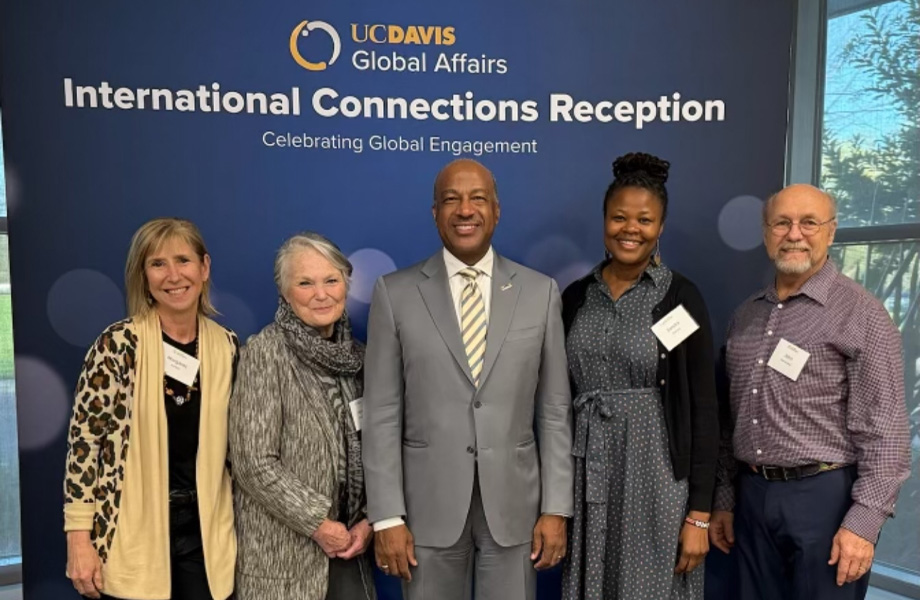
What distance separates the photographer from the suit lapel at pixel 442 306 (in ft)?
6.78

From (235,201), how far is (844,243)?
3.00 meters

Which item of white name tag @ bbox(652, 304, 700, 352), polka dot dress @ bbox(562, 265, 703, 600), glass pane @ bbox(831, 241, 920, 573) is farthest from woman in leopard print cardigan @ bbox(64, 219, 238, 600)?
glass pane @ bbox(831, 241, 920, 573)

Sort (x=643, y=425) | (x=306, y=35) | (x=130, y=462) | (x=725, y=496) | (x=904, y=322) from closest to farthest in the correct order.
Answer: (x=130, y=462) → (x=643, y=425) → (x=725, y=496) → (x=306, y=35) → (x=904, y=322)

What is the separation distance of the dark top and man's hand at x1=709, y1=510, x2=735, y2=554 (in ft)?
5.84

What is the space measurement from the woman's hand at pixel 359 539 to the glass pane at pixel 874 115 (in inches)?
113

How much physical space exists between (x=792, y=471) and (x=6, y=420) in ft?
12.0

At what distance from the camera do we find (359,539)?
215cm

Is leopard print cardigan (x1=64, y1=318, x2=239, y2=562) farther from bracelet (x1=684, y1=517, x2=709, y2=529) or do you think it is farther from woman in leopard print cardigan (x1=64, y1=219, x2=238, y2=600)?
bracelet (x1=684, y1=517, x2=709, y2=529)

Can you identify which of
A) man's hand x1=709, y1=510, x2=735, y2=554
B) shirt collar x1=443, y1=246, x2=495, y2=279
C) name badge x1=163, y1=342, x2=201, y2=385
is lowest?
man's hand x1=709, y1=510, x2=735, y2=554

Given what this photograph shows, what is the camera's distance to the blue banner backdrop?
2.55 m

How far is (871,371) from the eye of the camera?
6.84 feet

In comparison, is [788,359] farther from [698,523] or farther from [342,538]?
[342,538]

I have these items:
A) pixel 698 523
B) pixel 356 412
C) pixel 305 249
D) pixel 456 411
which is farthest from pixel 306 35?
pixel 698 523

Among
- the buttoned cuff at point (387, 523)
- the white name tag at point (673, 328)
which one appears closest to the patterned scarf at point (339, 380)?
the buttoned cuff at point (387, 523)
